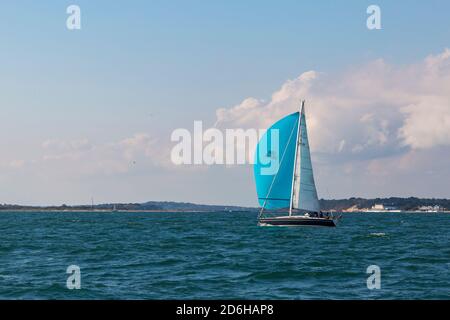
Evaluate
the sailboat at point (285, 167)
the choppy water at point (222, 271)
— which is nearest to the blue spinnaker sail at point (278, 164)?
the sailboat at point (285, 167)

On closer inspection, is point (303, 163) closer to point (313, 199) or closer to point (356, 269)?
point (313, 199)

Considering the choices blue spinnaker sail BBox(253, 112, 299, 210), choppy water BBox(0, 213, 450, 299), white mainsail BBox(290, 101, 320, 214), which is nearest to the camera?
choppy water BBox(0, 213, 450, 299)

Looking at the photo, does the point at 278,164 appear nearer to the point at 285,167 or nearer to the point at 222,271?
the point at 285,167

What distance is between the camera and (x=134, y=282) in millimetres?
25562

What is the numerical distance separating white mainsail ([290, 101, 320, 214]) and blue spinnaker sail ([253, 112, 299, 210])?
704 millimetres

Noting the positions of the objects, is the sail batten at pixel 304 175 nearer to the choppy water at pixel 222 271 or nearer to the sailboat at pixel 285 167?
the sailboat at pixel 285 167

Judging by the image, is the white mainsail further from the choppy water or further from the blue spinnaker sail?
the choppy water

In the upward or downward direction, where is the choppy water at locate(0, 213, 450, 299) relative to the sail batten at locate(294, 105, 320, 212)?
downward

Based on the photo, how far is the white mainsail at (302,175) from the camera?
223ft

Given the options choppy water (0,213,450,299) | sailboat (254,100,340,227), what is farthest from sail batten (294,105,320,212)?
choppy water (0,213,450,299)

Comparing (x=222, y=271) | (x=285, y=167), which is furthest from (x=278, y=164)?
(x=222, y=271)

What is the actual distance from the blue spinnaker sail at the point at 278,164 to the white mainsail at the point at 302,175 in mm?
704

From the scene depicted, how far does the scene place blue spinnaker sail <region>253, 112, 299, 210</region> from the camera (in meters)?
68.2
